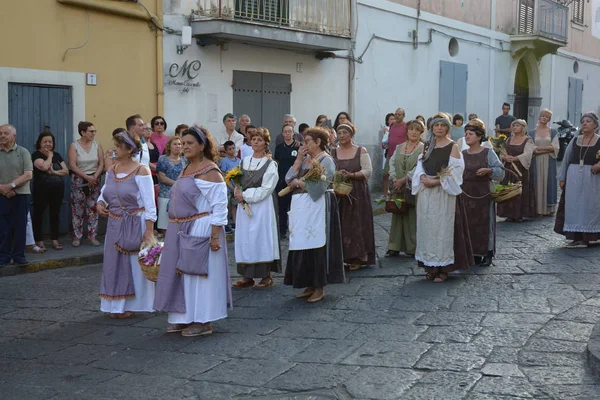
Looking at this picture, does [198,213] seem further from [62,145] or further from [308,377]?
[62,145]

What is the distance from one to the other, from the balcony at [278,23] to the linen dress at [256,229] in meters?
6.51

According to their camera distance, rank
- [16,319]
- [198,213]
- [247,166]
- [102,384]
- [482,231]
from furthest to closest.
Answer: [482,231] → [247,166] → [16,319] → [198,213] → [102,384]

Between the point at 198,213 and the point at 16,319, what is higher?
the point at 198,213

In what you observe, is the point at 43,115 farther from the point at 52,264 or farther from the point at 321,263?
the point at 321,263

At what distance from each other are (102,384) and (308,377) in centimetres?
136

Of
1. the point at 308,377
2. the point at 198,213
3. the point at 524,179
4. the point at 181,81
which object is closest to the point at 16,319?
the point at 198,213

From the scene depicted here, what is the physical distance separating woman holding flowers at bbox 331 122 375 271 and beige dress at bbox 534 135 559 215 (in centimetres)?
553

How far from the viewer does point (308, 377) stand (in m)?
5.95

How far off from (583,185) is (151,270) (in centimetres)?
637

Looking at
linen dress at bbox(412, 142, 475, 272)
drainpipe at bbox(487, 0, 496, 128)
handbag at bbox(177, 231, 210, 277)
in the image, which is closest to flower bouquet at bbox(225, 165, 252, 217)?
linen dress at bbox(412, 142, 475, 272)

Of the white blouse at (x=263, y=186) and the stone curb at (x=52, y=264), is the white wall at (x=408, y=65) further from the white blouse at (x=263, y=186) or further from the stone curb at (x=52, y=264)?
the white blouse at (x=263, y=186)

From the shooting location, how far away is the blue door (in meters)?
12.3

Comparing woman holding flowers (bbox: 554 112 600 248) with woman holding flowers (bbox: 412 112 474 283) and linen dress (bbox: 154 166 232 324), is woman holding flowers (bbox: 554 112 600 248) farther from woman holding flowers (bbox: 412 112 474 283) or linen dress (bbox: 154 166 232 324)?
linen dress (bbox: 154 166 232 324)


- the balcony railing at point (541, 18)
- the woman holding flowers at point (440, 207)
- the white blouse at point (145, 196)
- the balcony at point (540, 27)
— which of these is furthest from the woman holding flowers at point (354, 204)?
the balcony railing at point (541, 18)
